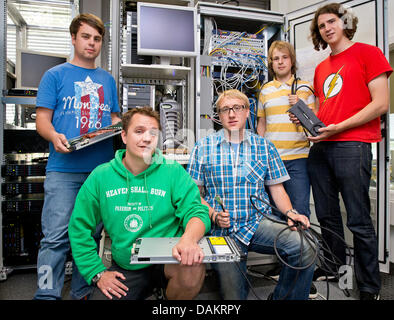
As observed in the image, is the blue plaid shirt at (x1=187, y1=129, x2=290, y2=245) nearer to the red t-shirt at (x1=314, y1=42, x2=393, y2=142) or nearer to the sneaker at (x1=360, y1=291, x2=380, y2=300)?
the red t-shirt at (x1=314, y1=42, x2=393, y2=142)

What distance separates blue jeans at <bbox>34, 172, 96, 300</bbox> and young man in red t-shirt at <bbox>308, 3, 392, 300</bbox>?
1214mm

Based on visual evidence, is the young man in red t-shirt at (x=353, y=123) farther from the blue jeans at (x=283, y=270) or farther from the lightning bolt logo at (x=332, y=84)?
the blue jeans at (x=283, y=270)

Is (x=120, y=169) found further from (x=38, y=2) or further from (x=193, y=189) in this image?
(x=38, y=2)

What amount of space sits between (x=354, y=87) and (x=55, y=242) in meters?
1.60

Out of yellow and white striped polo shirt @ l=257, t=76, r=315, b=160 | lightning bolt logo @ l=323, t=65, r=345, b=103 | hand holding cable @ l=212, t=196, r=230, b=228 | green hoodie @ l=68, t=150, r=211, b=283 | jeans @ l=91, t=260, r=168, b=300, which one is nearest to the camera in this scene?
jeans @ l=91, t=260, r=168, b=300

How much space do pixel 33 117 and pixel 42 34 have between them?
4.65 feet

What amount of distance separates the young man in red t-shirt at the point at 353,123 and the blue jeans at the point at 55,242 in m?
1.21

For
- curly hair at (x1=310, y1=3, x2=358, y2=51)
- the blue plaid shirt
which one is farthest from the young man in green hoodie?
curly hair at (x1=310, y1=3, x2=358, y2=51)

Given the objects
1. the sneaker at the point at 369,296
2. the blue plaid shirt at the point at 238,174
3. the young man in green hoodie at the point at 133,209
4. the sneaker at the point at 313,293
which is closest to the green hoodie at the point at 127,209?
the young man in green hoodie at the point at 133,209

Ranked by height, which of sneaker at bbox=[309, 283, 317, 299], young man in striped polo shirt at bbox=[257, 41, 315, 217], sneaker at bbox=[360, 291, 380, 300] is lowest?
sneaker at bbox=[309, 283, 317, 299]

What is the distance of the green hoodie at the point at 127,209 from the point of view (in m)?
0.89

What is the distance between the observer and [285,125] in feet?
4.92

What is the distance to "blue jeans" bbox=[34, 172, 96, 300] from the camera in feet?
3.58

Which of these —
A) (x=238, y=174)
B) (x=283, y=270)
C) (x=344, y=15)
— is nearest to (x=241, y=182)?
(x=238, y=174)
